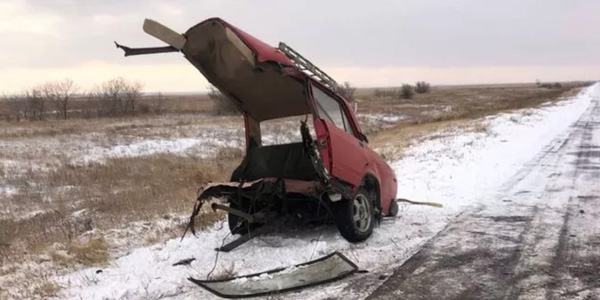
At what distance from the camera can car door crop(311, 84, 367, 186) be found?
605 cm

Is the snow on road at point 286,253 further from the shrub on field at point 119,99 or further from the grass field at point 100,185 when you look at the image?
the shrub on field at point 119,99

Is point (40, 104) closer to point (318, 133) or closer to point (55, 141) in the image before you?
point (55, 141)

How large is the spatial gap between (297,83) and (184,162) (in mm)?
15129

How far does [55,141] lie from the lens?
28.0m

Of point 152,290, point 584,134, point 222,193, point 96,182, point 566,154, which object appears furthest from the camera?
point 584,134

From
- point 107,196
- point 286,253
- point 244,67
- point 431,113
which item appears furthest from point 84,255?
point 431,113

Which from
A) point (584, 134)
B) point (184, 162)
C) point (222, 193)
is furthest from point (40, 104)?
point (222, 193)

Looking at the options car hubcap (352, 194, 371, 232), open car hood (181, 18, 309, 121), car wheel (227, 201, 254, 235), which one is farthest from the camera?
car wheel (227, 201, 254, 235)

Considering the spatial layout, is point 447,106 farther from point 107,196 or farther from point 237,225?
point 237,225

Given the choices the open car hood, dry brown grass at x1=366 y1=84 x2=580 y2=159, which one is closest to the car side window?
the open car hood

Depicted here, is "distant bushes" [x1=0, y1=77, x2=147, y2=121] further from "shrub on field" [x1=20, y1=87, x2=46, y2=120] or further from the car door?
the car door

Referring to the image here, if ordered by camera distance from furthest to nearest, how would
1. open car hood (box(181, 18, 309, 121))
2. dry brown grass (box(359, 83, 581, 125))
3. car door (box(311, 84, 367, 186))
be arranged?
dry brown grass (box(359, 83, 581, 125))
car door (box(311, 84, 367, 186))
open car hood (box(181, 18, 309, 121))

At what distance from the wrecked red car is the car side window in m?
0.01

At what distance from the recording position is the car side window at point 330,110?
647cm
